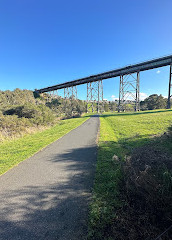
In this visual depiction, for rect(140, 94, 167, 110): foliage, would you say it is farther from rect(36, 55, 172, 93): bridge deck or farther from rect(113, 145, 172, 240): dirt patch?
rect(113, 145, 172, 240): dirt patch

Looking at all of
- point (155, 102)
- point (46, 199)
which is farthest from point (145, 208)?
point (155, 102)

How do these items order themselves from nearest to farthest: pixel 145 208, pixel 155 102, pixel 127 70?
pixel 145 208 → pixel 127 70 → pixel 155 102

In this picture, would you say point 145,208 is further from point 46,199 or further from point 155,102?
point 155,102

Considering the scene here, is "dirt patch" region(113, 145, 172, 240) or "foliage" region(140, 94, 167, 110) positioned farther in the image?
"foliage" region(140, 94, 167, 110)

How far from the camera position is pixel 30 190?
2.87 meters

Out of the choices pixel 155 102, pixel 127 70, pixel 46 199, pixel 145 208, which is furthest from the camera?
pixel 155 102

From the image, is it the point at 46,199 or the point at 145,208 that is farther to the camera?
the point at 46,199

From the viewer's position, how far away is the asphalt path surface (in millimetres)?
1842

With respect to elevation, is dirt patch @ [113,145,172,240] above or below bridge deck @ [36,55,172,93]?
below

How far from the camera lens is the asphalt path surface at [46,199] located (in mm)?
1842

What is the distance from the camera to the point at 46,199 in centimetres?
254

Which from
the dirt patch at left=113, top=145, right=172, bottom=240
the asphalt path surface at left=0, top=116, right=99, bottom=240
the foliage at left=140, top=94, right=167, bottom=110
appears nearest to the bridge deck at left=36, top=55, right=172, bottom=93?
the foliage at left=140, top=94, right=167, bottom=110

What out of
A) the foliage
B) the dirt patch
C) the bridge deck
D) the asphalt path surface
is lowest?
the asphalt path surface

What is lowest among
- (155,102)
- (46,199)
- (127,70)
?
(46,199)
